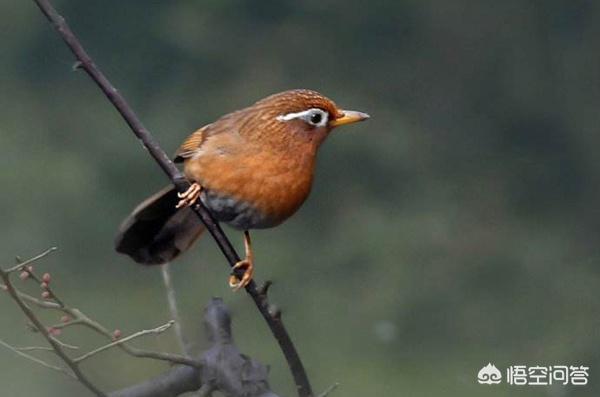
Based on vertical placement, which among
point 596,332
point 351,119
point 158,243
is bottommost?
point 596,332

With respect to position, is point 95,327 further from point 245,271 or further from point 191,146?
point 191,146

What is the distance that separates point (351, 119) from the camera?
179cm

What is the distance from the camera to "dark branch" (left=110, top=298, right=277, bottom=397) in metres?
1.54

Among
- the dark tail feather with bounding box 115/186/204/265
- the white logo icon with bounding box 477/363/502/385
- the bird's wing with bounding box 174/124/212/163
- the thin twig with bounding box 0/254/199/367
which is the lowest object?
the white logo icon with bounding box 477/363/502/385

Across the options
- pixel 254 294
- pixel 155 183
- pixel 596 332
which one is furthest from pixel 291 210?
pixel 596 332

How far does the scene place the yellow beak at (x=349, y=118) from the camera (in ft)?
5.84

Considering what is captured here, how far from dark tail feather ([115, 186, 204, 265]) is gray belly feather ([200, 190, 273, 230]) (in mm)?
52

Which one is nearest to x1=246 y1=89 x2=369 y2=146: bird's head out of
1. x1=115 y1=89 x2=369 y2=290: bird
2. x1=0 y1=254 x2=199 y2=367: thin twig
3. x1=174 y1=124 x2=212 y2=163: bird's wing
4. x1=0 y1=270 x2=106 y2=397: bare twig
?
x1=115 y1=89 x2=369 y2=290: bird

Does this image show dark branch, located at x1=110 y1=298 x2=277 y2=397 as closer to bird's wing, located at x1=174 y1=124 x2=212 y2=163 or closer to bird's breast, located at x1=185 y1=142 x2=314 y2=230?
bird's breast, located at x1=185 y1=142 x2=314 y2=230

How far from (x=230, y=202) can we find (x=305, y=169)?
12 cm

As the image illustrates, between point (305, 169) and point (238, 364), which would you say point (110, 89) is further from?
point (305, 169)

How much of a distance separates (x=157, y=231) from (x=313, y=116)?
1.01 feet

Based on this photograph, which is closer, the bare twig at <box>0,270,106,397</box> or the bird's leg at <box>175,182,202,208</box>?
the bare twig at <box>0,270,106,397</box>

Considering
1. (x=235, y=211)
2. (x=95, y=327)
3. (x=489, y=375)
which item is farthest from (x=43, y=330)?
(x=489, y=375)
